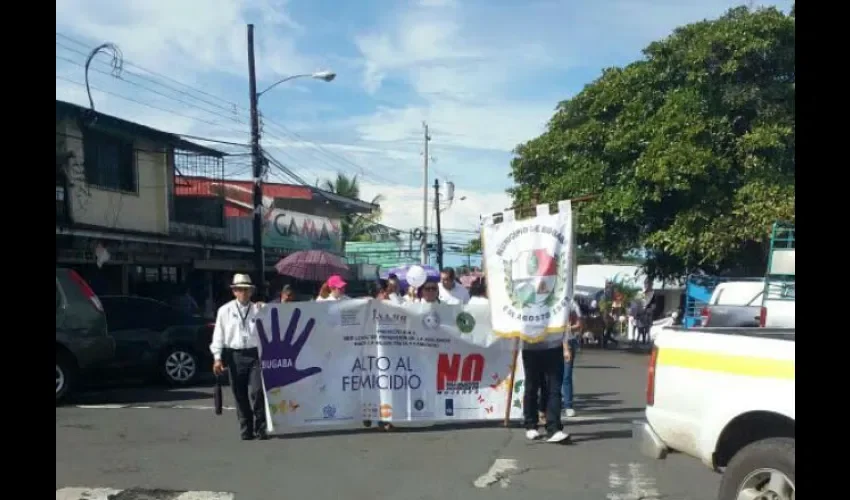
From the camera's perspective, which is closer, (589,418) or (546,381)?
(546,381)

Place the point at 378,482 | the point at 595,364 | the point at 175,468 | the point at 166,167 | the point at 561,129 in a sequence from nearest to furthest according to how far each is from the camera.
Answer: the point at 378,482 → the point at 175,468 → the point at 595,364 → the point at 166,167 → the point at 561,129

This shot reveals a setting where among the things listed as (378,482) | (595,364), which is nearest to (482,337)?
(378,482)

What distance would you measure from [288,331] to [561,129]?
18232mm

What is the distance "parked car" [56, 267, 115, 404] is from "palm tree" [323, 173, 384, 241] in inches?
1316

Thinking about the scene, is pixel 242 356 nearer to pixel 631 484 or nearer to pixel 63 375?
pixel 63 375

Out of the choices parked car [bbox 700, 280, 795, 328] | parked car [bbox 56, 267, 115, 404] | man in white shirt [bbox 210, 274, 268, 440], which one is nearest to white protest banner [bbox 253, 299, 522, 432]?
man in white shirt [bbox 210, 274, 268, 440]

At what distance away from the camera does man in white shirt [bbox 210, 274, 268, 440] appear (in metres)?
9.62

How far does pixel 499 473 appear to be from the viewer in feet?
25.9

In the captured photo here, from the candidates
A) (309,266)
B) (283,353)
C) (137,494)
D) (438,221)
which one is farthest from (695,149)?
(438,221)

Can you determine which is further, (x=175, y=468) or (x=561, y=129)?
(x=561, y=129)

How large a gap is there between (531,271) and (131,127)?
15.2 meters
